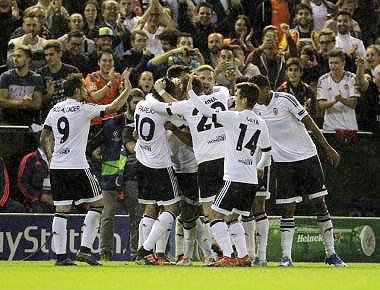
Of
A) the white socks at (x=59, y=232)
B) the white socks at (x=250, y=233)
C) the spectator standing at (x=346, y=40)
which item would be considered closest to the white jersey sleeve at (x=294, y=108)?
the white socks at (x=250, y=233)

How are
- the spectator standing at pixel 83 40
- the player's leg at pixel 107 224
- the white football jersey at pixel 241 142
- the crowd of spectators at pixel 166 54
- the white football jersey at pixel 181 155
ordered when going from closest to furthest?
the white football jersey at pixel 241 142 < the white football jersey at pixel 181 155 < the player's leg at pixel 107 224 < the crowd of spectators at pixel 166 54 < the spectator standing at pixel 83 40

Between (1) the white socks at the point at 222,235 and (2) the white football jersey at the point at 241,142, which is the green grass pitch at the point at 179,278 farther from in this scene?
(2) the white football jersey at the point at 241,142

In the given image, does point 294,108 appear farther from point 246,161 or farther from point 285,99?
point 246,161

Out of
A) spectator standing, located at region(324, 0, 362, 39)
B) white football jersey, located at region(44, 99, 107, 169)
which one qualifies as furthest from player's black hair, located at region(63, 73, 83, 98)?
spectator standing, located at region(324, 0, 362, 39)

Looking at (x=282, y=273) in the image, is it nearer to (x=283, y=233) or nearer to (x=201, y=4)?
(x=283, y=233)

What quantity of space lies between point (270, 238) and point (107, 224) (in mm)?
2687

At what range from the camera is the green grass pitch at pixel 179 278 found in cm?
1232

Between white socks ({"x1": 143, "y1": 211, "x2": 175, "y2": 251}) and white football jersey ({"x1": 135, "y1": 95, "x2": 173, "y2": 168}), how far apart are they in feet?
2.55

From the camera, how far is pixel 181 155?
1739cm

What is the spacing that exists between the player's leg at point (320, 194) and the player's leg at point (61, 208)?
128 inches

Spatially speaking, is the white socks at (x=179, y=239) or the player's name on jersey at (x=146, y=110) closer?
the player's name on jersey at (x=146, y=110)

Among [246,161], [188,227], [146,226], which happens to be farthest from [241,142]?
[146,226]

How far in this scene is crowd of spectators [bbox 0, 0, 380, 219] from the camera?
1952 centimetres

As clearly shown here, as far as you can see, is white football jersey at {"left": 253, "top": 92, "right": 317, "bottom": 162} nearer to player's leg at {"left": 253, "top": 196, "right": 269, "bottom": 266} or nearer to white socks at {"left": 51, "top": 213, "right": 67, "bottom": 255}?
player's leg at {"left": 253, "top": 196, "right": 269, "bottom": 266}
